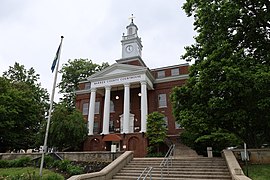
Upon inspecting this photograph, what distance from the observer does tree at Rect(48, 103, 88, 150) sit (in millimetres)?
22766

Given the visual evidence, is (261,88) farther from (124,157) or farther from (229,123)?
(124,157)

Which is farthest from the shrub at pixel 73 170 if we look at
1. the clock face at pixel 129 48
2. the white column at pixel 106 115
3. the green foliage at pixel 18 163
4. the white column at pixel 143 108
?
the clock face at pixel 129 48

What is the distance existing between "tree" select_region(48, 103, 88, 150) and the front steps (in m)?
10.4

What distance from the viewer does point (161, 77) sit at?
106 feet

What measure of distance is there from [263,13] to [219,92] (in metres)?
5.74

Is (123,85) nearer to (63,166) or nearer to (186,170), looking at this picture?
(63,166)

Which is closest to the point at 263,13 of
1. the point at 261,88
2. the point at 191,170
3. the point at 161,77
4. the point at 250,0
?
the point at 250,0

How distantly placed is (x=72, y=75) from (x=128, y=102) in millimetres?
18655

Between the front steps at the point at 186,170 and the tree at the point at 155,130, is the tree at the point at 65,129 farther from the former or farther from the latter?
the front steps at the point at 186,170

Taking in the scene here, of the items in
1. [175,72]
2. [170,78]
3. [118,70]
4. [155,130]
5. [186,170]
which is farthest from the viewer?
[175,72]

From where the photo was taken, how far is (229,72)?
10914 millimetres

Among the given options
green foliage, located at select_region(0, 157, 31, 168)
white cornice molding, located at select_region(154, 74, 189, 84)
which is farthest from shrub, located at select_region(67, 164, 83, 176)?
white cornice molding, located at select_region(154, 74, 189, 84)

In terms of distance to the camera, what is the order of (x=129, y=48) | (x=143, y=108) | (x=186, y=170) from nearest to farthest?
1. (x=186, y=170)
2. (x=143, y=108)
3. (x=129, y=48)

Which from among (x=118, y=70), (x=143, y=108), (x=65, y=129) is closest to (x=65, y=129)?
(x=65, y=129)
